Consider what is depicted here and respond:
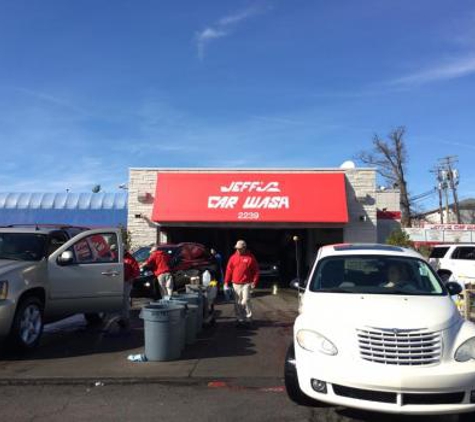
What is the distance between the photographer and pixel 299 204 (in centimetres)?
2394

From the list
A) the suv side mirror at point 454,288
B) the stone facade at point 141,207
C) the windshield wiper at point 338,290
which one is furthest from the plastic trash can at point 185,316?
the stone facade at point 141,207

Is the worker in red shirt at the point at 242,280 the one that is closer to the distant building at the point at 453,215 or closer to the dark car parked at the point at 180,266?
the dark car parked at the point at 180,266

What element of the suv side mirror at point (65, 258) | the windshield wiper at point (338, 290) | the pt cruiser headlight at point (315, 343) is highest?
the suv side mirror at point (65, 258)

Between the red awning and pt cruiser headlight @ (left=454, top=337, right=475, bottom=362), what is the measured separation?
18174 mm

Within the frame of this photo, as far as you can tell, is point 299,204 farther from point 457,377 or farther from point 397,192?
point 457,377

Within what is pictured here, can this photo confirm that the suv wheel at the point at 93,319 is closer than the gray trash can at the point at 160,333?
No

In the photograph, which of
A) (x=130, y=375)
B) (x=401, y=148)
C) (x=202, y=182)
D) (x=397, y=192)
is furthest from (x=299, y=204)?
(x=401, y=148)

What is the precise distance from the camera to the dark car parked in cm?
1620

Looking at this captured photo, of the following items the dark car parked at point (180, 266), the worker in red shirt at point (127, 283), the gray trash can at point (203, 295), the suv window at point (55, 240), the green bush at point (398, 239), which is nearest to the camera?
the suv window at point (55, 240)

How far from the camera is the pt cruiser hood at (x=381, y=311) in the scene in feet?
17.8

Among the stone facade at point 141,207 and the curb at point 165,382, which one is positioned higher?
the stone facade at point 141,207

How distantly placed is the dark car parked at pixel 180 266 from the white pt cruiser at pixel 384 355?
10.0 metres

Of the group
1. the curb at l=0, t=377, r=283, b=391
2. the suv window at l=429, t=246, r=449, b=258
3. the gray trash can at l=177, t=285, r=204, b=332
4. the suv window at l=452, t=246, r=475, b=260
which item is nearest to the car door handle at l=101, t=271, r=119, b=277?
the gray trash can at l=177, t=285, r=204, b=332

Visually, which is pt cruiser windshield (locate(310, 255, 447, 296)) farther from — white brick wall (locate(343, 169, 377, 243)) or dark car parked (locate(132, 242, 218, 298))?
white brick wall (locate(343, 169, 377, 243))
